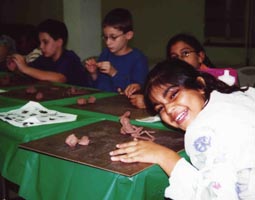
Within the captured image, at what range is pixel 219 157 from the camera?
3.98 feet

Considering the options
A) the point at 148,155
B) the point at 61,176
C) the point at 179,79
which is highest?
the point at 179,79

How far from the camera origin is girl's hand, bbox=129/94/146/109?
2211 millimetres

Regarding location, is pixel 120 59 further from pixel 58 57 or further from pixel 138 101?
pixel 138 101

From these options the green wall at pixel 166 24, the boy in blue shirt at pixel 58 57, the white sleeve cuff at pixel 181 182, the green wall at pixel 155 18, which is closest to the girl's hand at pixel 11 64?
the boy in blue shirt at pixel 58 57

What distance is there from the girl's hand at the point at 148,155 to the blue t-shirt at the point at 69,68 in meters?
1.99

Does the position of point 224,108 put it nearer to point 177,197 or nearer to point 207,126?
point 207,126

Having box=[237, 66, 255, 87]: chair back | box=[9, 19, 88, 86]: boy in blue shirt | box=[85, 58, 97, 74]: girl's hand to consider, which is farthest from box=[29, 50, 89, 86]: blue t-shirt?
box=[237, 66, 255, 87]: chair back

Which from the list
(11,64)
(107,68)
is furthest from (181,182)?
(11,64)

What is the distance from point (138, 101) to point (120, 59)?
0.90 meters

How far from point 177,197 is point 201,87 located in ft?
1.42

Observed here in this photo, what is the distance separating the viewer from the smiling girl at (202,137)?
121cm

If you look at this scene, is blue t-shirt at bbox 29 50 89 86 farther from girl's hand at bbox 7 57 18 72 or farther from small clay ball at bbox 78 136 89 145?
small clay ball at bbox 78 136 89 145

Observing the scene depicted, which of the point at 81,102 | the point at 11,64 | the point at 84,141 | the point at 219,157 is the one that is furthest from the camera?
the point at 11,64

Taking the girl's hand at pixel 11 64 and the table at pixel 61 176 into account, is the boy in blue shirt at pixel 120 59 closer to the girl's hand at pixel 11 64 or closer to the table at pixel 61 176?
the girl's hand at pixel 11 64
